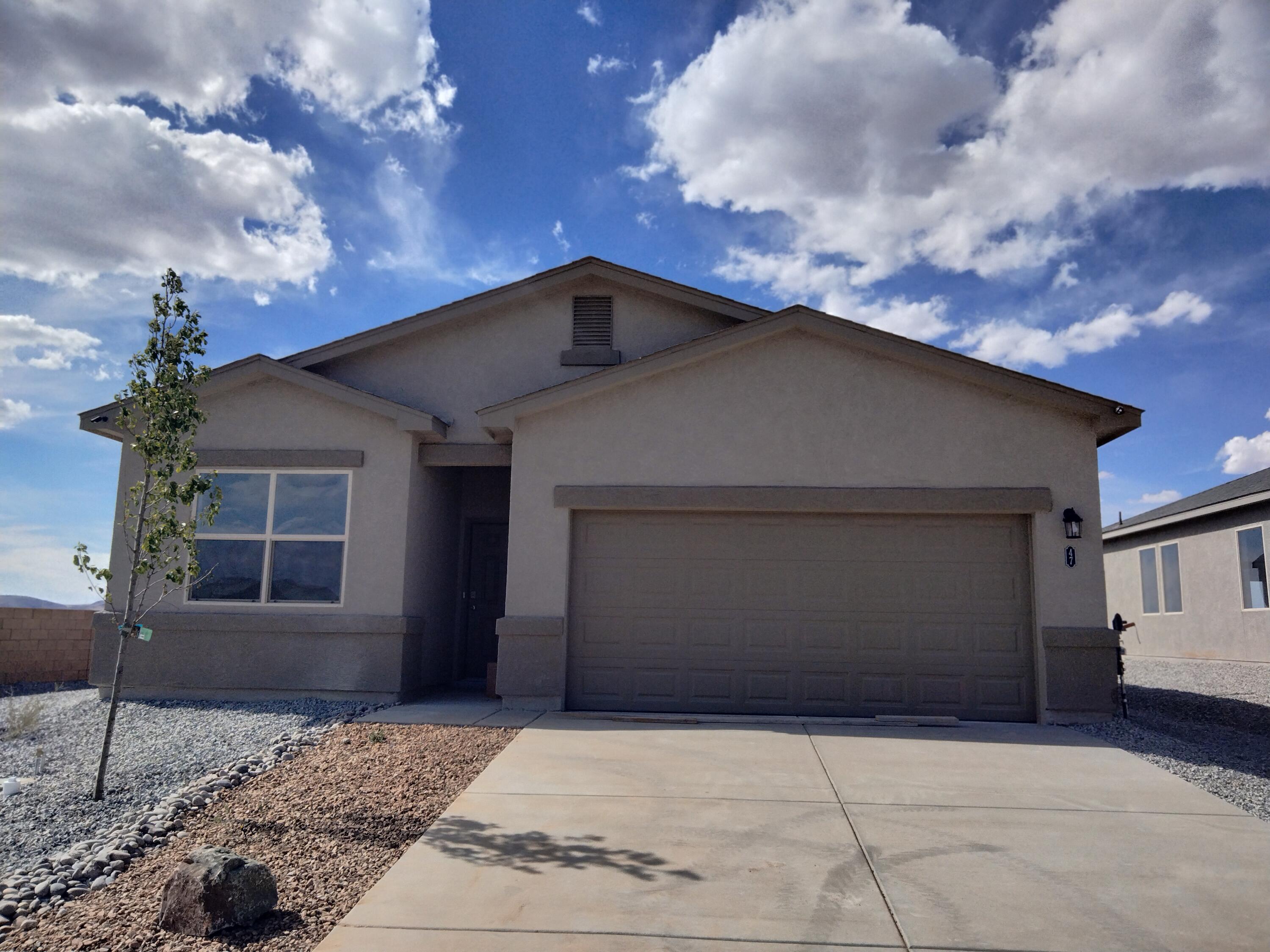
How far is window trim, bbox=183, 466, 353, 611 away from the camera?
11.1 metres

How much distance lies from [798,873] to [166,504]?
8835mm

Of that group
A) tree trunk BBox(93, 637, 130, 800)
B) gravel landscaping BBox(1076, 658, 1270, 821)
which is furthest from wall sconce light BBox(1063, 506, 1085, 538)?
tree trunk BBox(93, 637, 130, 800)

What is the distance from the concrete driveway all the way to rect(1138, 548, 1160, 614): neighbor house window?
50.2 feet

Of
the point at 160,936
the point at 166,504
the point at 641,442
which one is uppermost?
the point at 641,442

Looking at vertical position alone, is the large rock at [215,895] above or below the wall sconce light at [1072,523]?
below

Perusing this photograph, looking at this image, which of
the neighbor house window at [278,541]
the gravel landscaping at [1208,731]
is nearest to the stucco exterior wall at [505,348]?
the neighbor house window at [278,541]

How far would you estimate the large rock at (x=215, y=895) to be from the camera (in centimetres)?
431

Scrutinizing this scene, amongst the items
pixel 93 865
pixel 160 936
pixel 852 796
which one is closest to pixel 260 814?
pixel 93 865

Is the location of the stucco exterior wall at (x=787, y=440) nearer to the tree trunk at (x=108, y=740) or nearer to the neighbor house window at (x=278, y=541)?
the neighbor house window at (x=278, y=541)

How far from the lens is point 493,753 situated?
7.98 m

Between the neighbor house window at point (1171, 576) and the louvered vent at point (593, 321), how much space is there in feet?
48.7

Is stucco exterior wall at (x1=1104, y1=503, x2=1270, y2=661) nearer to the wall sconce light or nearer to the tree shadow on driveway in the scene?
the wall sconce light

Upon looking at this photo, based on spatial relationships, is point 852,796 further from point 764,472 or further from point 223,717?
point 223,717

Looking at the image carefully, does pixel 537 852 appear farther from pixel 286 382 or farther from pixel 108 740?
pixel 286 382
